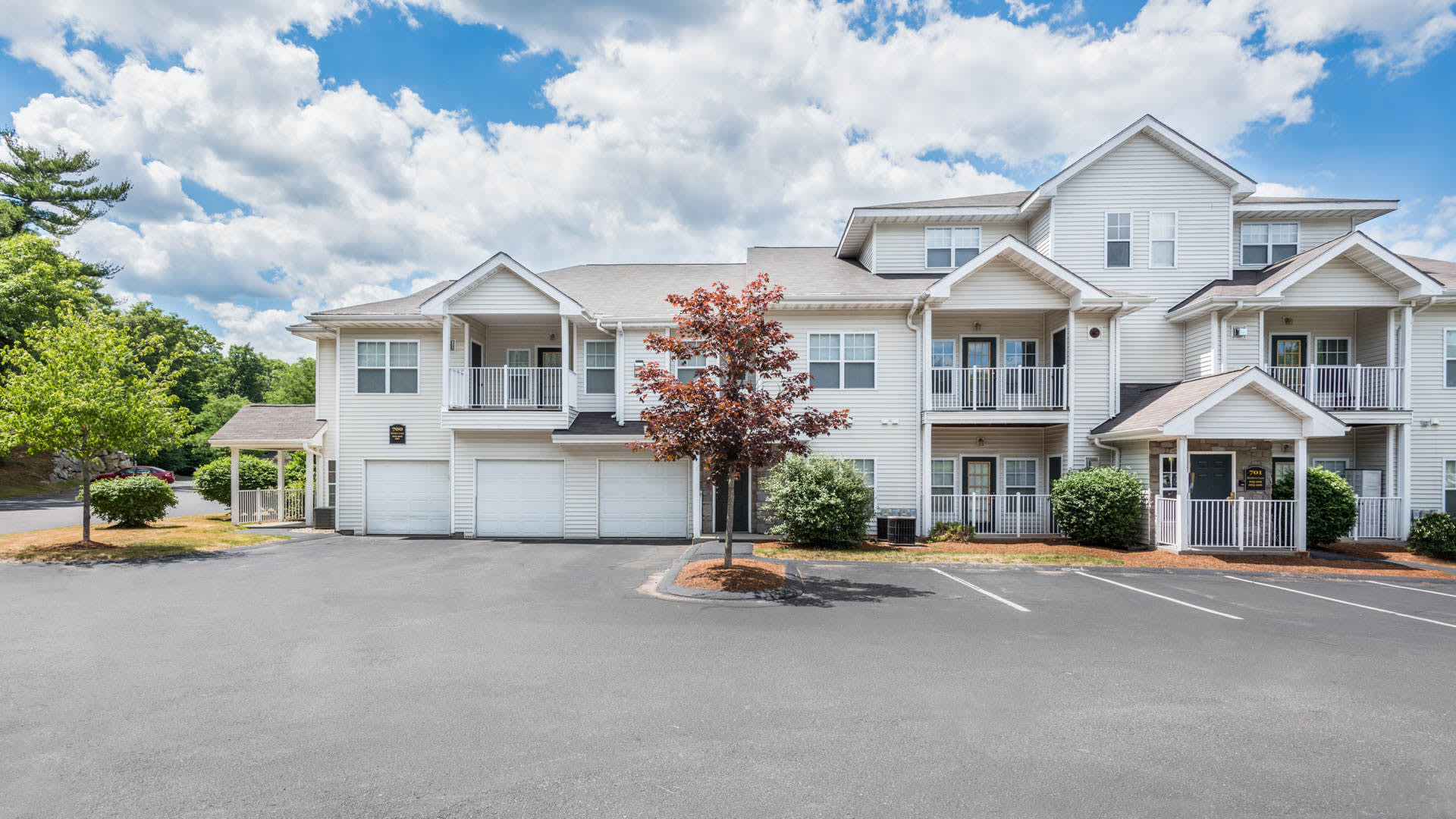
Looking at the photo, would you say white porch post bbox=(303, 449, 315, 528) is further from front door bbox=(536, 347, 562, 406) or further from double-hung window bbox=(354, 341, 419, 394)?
front door bbox=(536, 347, 562, 406)

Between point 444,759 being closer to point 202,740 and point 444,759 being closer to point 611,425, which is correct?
point 202,740

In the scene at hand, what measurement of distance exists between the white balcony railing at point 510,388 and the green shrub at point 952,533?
34.4ft

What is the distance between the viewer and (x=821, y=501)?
15352mm

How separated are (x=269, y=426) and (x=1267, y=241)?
30.8 metres

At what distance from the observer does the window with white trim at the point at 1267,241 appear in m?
19.7

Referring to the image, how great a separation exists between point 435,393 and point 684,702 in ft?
50.1

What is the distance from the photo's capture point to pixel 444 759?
16.4ft

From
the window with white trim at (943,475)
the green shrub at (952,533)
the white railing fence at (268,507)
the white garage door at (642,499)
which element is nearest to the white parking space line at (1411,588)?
the green shrub at (952,533)

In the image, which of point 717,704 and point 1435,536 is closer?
point 717,704

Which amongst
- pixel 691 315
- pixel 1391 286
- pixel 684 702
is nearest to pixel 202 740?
pixel 684 702

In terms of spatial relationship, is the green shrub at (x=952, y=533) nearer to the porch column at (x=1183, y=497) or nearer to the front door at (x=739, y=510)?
the porch column at (x=1183, y=497)

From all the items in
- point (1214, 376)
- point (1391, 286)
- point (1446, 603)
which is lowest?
point (1446, 603)

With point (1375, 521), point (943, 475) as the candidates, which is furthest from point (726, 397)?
point (1375, 521)

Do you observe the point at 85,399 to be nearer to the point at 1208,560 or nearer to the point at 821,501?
the point at 821,501
